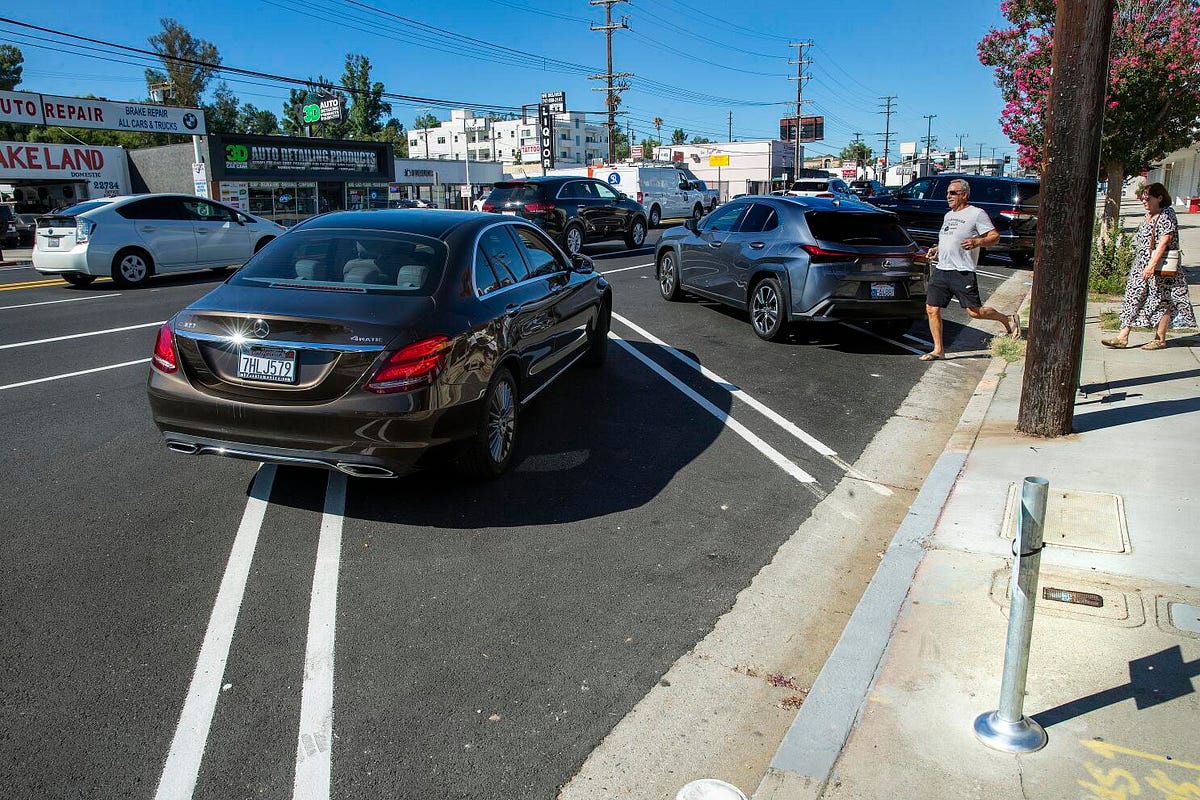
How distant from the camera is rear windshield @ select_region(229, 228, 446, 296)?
490 cm

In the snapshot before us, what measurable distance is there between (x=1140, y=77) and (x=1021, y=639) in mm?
12211

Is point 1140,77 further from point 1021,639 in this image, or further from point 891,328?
point 1021,639

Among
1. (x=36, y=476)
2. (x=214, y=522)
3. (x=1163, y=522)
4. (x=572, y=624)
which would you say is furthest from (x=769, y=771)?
(x=36, y=476)

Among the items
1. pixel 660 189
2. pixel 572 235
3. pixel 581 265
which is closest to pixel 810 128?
pixel 660 189

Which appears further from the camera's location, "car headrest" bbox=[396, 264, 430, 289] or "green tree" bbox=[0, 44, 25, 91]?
"green tree" bbox=[0, 44, 25, 91]

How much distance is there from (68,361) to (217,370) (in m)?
5.18

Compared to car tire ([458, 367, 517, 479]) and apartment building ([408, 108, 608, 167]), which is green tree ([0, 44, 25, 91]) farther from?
car tire ([458, 367, 517, 479])

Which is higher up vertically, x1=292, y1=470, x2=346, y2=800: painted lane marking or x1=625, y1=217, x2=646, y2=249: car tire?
x1=625, y1=217, x2=646, y2=249: car tire

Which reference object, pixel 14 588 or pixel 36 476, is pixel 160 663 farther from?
pixel 36 476

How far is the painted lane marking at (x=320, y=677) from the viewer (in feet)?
9.10

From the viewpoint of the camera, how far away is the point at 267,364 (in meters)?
4.32

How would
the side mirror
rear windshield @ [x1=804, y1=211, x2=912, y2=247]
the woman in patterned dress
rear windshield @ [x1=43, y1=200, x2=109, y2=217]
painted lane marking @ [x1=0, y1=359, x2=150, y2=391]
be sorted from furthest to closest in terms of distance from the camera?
rear windshield @ [x1=43, y1=200, x2=109, y2=217] → rear windshield @ [x1=804, y1=211, x2=912, y2=247] → the woman in patterned dress → painted lane marking @ [x1=0, y1=359, x2=150, y2=391] → the side mirror

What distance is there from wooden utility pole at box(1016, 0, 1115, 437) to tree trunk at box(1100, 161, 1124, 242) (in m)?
8.99

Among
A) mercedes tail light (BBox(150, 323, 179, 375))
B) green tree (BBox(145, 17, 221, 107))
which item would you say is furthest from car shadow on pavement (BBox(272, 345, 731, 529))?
green tree (BBox(145, 17, 221, 107))
